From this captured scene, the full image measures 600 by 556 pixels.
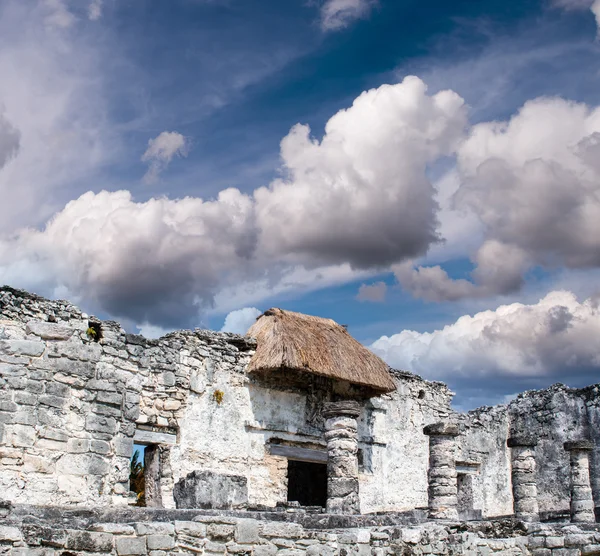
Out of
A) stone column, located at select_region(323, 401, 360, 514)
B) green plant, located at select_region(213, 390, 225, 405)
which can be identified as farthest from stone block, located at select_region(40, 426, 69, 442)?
stone column, located at select_region(323, 401, 360, 514)

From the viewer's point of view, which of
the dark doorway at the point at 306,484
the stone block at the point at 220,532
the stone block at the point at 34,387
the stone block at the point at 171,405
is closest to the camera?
the stone block at the point at 220,532

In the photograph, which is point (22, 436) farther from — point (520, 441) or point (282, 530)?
point (520, 441)

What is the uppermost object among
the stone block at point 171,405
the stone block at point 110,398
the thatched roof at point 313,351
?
the thatched roof at point 313,351

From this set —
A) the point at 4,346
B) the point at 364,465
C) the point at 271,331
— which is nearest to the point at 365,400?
the point at 364,465

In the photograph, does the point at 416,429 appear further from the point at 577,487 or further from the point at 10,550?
the point at 10,550

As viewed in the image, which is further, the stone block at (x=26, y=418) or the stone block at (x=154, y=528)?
the stone block at (x=26, y=418)

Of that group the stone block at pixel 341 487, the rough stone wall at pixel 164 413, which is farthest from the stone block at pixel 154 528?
the stone block at pixel 341 487

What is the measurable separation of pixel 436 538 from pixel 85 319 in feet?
18.9

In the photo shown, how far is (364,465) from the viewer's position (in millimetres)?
13180

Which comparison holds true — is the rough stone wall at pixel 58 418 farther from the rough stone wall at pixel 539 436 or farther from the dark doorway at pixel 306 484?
the rough stone wall at pixel 539 436

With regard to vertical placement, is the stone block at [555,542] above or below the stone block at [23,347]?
below

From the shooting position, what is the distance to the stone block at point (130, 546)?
15.0 feet

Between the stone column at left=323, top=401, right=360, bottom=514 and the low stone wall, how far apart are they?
11.7 ft

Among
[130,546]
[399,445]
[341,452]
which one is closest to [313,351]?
[341,452]
